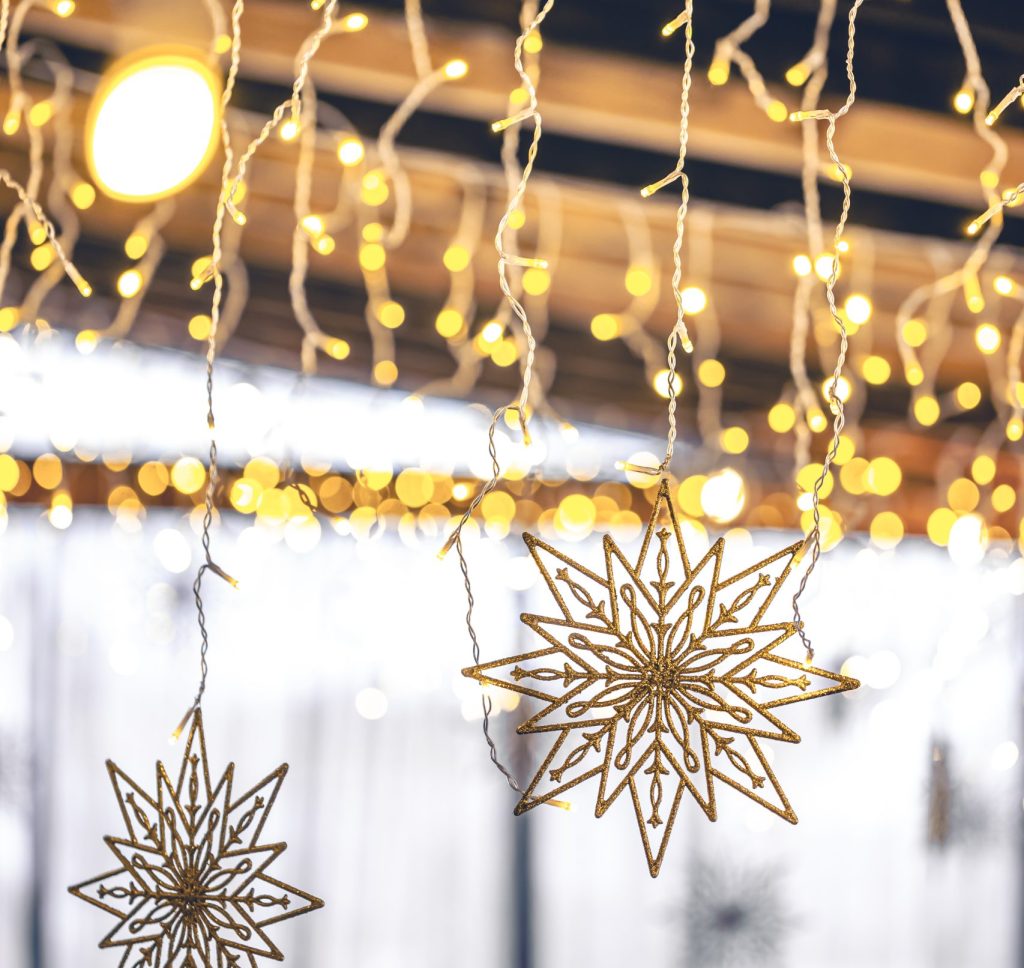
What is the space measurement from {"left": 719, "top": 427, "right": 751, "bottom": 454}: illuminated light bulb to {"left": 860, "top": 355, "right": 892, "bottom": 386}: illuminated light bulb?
43 cm

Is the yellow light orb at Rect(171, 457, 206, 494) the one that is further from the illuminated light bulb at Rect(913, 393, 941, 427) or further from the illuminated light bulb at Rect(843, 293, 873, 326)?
the illuminated light bulb at Rect(843, 293, 873, 326)

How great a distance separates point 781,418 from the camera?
349cm

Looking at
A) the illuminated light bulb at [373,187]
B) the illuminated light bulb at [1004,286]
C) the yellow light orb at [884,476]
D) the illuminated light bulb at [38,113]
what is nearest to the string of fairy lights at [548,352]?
the yellow light orb at [884,476]

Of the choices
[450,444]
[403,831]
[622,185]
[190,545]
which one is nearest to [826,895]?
[403,831]

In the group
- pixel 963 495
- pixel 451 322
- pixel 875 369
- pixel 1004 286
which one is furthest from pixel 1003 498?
pixel 1004 286

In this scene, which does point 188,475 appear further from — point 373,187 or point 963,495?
point 963,495

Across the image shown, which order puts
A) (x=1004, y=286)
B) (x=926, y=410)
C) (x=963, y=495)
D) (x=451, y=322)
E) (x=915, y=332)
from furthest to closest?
1. (x=963, y=495)
2. (x=926, y=410)
3. (x=451, y=322)
4. (x=915, y=332)
5. (x=1004, y=286)

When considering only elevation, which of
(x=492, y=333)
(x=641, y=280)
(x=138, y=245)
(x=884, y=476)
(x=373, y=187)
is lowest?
(x=492, y=333)

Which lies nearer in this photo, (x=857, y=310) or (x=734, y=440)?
(x=857, y=310)

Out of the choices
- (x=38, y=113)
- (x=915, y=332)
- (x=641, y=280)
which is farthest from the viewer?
(x=915, y=332)

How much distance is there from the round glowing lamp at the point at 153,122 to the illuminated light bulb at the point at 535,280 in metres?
1.18

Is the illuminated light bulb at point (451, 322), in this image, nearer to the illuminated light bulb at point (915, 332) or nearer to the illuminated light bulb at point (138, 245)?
the illuminated light bulb at point (138, 245)

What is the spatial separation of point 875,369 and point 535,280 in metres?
1.13

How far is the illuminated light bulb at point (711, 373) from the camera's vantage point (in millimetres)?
2772
